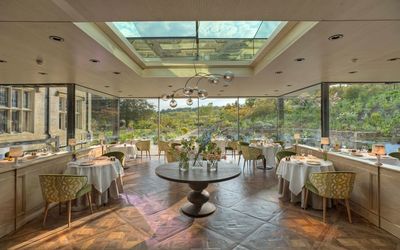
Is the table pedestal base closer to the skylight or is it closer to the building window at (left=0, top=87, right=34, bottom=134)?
the skylight

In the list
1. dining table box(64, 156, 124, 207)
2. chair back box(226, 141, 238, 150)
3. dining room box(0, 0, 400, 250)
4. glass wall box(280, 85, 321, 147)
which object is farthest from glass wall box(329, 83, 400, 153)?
dining table box(64, 156, 124, 207)

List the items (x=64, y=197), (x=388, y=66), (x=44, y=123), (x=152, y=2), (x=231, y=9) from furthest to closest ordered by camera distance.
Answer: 1. (x=44, y=123)
2. (x=388, y=66)
3. (x=64, y=197)
4. (x=231, y=9)
5. (x=152, y=2)

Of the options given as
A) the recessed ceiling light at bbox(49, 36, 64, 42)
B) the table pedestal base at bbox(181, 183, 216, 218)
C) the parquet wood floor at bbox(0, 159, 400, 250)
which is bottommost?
the parquet wood floor at bbox(0, 159, 400, 250)

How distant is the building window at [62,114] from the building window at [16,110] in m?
1.17

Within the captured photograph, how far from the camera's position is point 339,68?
443cm

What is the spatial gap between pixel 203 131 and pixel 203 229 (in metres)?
1.82

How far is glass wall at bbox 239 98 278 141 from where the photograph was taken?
976 cm

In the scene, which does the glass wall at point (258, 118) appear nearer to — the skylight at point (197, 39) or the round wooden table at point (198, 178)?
the skylight at point (197, 39)

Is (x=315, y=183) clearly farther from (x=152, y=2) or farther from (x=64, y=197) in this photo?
(x=64, y=197)

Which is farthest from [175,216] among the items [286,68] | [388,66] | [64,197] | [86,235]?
[388,66]

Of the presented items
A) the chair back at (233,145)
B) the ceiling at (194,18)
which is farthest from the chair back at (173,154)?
the chair back at (233,145)

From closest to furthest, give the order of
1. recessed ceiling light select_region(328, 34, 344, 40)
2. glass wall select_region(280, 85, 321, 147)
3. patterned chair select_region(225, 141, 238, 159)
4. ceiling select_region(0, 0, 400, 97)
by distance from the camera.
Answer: ceiling select_region(0, 0, 400, 97)
recessed ceiling light select_region(328, 34, 344, 40)
glass wall select_region(280, 85, 321, 147)
patterned chair select_region(225, 141, 238, 159)

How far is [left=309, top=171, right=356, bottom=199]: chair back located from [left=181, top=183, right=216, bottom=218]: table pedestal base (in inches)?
72.0

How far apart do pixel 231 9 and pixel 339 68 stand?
A: 3.57 metres
